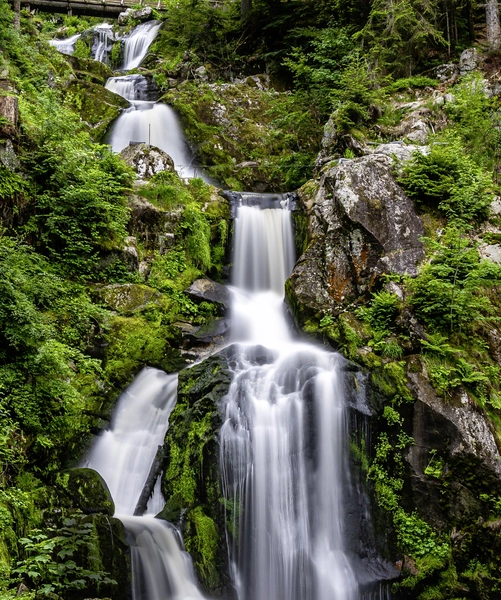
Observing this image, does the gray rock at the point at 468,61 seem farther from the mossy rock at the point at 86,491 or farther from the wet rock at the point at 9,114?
the mossy rock at the point at 86,491

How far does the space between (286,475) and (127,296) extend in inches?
184

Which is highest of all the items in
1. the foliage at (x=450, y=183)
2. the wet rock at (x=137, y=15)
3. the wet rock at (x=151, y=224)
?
the wet rock at (x=137, y=15)

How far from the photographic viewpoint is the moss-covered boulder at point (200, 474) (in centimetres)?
618

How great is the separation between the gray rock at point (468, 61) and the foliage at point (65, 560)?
51.7 ft

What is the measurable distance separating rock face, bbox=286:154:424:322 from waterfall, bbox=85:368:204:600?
343 centimetres

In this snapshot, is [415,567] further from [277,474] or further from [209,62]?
[209,62]

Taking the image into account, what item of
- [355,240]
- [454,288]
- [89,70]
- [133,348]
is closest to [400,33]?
[355,240]

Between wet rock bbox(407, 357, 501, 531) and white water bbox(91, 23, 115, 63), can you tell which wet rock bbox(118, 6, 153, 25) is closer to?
white water bbox(91, 23, 115, 63)

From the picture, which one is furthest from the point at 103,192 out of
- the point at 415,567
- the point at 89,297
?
the point at 415,567

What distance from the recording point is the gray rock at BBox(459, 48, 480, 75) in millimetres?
14334

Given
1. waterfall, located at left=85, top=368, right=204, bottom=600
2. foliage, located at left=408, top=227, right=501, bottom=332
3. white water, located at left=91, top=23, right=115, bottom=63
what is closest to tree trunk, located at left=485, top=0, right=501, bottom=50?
foliage, located at left=408, top=227, right=501, bottom=332

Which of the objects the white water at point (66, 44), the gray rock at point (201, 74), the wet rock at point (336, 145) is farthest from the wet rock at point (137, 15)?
the wet rock at point (336, 145)

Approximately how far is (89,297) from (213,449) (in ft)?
12.8

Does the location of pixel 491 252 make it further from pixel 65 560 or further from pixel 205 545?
pixel 65 560
